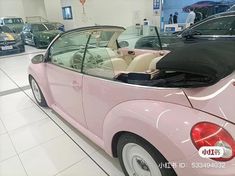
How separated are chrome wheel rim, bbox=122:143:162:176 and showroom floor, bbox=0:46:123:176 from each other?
0.27m

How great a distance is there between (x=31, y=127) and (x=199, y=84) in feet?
7.10

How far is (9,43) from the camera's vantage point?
7500mm

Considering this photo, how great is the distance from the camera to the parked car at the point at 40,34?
323 inches

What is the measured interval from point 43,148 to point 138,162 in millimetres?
1155

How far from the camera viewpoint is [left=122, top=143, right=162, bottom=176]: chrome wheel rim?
1.18 m

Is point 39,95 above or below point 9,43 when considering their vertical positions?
below

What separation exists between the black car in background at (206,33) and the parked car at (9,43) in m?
5.72

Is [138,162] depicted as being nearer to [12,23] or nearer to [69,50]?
[69,50]

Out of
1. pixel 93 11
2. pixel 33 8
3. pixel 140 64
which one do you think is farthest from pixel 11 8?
pixel 140 64

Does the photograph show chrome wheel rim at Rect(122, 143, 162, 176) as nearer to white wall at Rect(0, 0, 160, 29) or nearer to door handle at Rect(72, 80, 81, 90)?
door handle at Rect(72, 80, 81, 90)

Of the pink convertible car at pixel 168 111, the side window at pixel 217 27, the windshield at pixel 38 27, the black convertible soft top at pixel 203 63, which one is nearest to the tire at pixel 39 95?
the pink convertible car at pixel 168 111

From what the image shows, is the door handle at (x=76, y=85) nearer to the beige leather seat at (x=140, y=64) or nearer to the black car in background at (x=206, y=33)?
the beige leather seat at (x=140, y=64)

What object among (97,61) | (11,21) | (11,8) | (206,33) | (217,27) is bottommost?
(97,61)

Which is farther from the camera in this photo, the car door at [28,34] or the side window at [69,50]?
the car door at [28,34]
